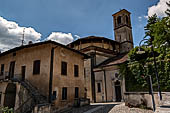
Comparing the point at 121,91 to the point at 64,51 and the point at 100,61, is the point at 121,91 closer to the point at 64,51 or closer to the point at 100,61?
the point at 100,61

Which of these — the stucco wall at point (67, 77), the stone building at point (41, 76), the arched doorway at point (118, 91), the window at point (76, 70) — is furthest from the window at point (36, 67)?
the arched doorway at point (118, 91)

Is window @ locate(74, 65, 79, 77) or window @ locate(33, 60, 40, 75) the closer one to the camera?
window @ locate(33, 60, 40, 75)

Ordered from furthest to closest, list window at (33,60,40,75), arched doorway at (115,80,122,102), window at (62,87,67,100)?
1. arched doorway at (115,80,122,102)
2. window at (62,87,67,100)
3. window at (33,60,40,75)

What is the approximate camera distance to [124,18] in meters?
30.7

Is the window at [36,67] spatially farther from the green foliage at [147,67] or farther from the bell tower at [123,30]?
the bell tower at [123,30]

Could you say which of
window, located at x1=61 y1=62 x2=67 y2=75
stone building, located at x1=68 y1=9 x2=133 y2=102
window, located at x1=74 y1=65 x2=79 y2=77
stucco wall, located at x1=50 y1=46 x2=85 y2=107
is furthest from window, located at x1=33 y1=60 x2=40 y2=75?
stone building, located at x1=68 y1=9 x2=133 y2=102

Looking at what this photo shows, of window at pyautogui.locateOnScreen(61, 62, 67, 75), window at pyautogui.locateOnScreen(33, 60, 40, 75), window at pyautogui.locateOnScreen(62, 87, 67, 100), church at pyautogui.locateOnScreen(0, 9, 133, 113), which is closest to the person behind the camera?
church at pyautogui.locateOnScreen(0, 9, 133, 113)

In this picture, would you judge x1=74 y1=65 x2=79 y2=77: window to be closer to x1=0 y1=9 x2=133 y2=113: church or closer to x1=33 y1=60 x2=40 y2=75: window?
x1=0 y1=9 x2=133 y2=113: church

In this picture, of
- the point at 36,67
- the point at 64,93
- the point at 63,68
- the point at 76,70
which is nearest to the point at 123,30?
the point at 76,70

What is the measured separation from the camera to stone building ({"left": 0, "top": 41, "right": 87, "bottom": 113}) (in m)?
12.0

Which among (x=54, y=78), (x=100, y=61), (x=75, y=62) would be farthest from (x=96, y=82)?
(x=54, y=78)

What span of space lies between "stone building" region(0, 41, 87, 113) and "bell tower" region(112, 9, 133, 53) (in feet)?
56.4

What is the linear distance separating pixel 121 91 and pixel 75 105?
276 inches

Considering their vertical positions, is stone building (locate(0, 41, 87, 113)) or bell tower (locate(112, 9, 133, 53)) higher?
bell tower (locate(112, 9, 133, 53))
